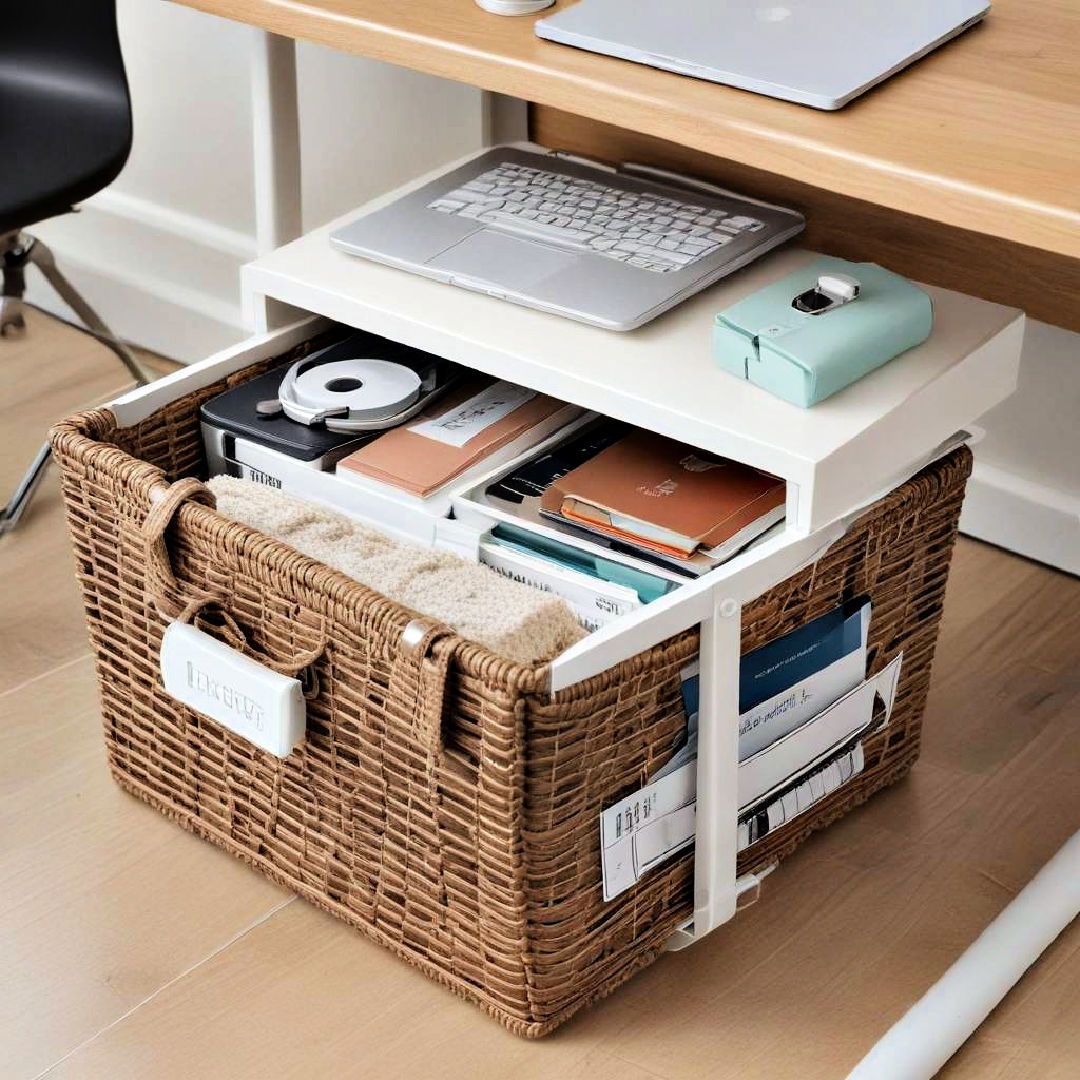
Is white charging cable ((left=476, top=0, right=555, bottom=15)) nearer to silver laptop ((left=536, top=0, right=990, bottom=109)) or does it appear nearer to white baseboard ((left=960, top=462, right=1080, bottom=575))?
silver laptop ((left=536, top=0, right=990, bottom=109))

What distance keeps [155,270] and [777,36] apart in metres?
1.30

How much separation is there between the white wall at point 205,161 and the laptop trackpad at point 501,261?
0.56 meters

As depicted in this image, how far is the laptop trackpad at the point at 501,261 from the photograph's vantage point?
127cm

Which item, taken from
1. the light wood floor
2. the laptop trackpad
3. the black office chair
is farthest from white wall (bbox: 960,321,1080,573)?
the black office chair

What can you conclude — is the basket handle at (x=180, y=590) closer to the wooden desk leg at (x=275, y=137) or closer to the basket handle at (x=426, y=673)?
the basket handle at (x=426, y=673)

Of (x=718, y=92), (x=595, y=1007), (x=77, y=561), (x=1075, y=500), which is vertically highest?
(x=718, y=92)

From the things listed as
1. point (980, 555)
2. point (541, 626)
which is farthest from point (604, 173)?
point (980, 555)

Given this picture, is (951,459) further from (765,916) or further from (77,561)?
(77,561)

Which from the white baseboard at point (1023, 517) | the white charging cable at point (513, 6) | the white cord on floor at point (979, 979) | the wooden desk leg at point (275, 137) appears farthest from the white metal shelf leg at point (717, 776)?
the wooden desk leg at point (275, 137)

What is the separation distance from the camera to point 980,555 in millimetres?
1769

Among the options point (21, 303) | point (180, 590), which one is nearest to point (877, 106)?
point (180, 590)

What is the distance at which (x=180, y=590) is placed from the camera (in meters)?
1.25

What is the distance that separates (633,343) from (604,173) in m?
0.30

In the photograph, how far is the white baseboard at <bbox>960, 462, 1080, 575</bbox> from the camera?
1.71 meters
